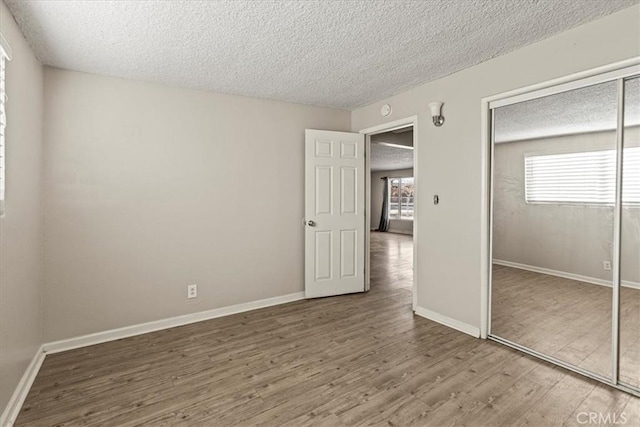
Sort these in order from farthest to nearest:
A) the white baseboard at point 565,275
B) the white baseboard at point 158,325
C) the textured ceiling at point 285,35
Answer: the white baseboard at point 158,325, the white baseboard at point 565,275, the textured ceiling at point 285,35

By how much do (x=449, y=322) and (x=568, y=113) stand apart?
2.02 meters

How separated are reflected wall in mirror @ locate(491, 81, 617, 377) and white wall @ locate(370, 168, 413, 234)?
844 cm

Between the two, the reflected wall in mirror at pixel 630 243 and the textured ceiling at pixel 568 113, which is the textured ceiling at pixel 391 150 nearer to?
the textured ceiling at pixel 568 113

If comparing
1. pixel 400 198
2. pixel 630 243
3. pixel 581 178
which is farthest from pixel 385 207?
pixel 630 243

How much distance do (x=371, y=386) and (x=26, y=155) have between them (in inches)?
112

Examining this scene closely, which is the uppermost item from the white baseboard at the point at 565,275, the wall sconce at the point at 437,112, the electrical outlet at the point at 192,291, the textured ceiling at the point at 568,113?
the wall sconce at the point at 437,112

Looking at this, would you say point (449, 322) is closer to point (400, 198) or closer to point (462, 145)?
point (462, 145)

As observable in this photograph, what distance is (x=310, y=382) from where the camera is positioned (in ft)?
7.18

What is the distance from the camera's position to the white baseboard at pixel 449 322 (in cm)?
286

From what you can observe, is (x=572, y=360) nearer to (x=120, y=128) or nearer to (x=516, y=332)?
(x=516, y=332)

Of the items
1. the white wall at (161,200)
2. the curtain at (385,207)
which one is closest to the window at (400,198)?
the curtain at (385,207)

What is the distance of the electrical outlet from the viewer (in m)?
3.32

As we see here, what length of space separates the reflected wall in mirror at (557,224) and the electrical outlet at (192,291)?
2.86 metres

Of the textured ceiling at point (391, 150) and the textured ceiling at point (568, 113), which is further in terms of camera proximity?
the textured ceiling at point (391, 150)
